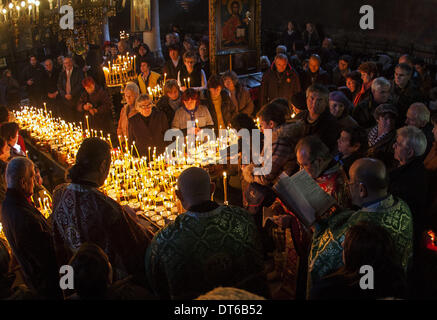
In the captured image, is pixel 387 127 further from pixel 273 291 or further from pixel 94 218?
pixel 94 218

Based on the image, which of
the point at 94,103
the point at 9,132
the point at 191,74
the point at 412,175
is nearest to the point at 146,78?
the point at 191,74


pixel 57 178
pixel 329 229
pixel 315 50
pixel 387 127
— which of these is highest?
pixel 315 50

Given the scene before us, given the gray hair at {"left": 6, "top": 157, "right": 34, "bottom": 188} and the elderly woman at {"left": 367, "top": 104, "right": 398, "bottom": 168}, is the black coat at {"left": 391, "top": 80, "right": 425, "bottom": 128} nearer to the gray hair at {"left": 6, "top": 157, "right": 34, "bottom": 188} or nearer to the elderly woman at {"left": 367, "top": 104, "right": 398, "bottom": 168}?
the elderly woman at {"left": 367, "top": 104, "right": 398, "bottom": 168}

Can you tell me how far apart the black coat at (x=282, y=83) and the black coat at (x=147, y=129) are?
10.1 feet

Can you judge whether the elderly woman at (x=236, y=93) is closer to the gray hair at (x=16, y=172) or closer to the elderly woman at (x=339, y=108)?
the elderly woman at (x=339, y=108)

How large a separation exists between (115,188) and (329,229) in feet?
8.68

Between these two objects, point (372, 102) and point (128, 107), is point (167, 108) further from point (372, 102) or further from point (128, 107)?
point (372, 102)

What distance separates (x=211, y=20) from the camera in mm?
9586

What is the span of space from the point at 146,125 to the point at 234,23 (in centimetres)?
509

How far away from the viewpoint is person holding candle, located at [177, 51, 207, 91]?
27.2 ft

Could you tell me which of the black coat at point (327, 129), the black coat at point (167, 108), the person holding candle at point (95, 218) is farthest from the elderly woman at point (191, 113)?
the person holding candle at point (95, 218)

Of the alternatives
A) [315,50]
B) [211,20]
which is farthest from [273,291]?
[315,50]

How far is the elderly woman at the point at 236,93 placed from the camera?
7.23m

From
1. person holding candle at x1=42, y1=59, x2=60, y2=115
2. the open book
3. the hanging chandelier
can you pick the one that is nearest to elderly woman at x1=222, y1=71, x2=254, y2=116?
the hanging chandelier
